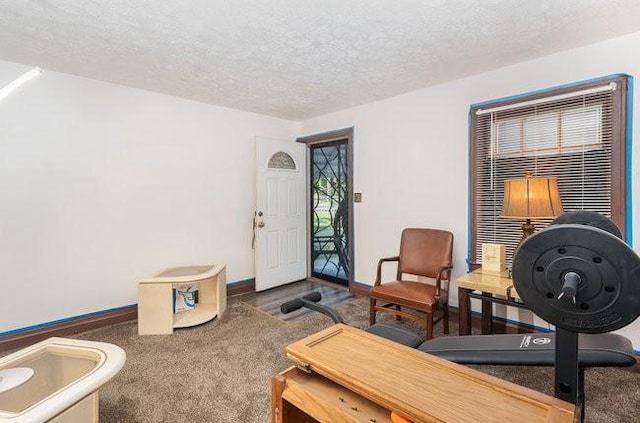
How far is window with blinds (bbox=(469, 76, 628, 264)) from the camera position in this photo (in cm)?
222

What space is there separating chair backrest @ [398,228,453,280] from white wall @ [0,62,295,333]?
6.85 ft

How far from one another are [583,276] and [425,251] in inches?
91.8

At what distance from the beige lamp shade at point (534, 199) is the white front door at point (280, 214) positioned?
9.03 ft

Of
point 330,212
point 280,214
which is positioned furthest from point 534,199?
point 280,214

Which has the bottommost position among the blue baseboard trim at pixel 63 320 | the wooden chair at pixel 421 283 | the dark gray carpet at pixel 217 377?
the dark gray carpet at pixel 217 377

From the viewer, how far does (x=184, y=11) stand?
1.89 meters

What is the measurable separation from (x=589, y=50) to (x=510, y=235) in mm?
1479

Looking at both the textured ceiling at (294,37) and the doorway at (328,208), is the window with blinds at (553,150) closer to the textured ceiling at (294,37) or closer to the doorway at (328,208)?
the textured ceiling at (294,37)

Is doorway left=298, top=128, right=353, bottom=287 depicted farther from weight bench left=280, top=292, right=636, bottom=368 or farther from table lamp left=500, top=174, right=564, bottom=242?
weight bench left=280, top=292, right=636, bottom=368

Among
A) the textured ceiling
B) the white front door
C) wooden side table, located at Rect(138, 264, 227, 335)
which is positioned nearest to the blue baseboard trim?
wooden side table, located at Rect(138, 264, 227, 335)

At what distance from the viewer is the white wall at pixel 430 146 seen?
232 cm

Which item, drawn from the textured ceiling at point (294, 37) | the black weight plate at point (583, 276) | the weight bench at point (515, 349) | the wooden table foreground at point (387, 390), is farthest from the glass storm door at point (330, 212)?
the black weight plate at point (583, 276)

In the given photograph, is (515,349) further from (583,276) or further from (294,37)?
(294,37)

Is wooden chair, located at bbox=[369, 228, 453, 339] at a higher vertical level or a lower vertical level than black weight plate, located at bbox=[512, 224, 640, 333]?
lower
